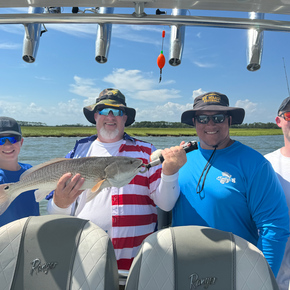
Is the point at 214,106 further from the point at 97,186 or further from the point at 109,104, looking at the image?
the point at 97,186

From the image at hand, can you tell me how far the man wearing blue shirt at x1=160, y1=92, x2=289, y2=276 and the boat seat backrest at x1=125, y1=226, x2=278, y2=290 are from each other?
45 cm

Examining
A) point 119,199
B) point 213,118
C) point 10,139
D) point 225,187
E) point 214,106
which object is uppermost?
point 214,106

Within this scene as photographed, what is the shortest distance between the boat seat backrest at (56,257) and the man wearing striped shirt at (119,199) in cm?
36

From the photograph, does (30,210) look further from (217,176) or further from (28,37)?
(217,176)

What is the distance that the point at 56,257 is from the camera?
182 cm

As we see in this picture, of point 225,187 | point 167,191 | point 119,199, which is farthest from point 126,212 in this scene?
point 225,187

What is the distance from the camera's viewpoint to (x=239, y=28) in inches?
93.0

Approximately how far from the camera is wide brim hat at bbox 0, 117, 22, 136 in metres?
3.02

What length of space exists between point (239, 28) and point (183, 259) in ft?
6.26

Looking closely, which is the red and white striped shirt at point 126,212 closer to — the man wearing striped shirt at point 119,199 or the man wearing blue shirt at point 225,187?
the man wearing striped shirt at point 119,199

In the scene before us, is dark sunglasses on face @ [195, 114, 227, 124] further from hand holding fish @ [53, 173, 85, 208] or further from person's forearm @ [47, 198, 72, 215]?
Result: person's forearm @ [47, 198, 72, 215]

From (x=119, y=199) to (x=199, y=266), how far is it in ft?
3.19

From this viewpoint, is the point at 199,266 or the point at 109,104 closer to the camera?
the point at 199,266

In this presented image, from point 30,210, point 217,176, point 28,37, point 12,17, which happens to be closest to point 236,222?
point 217,176
